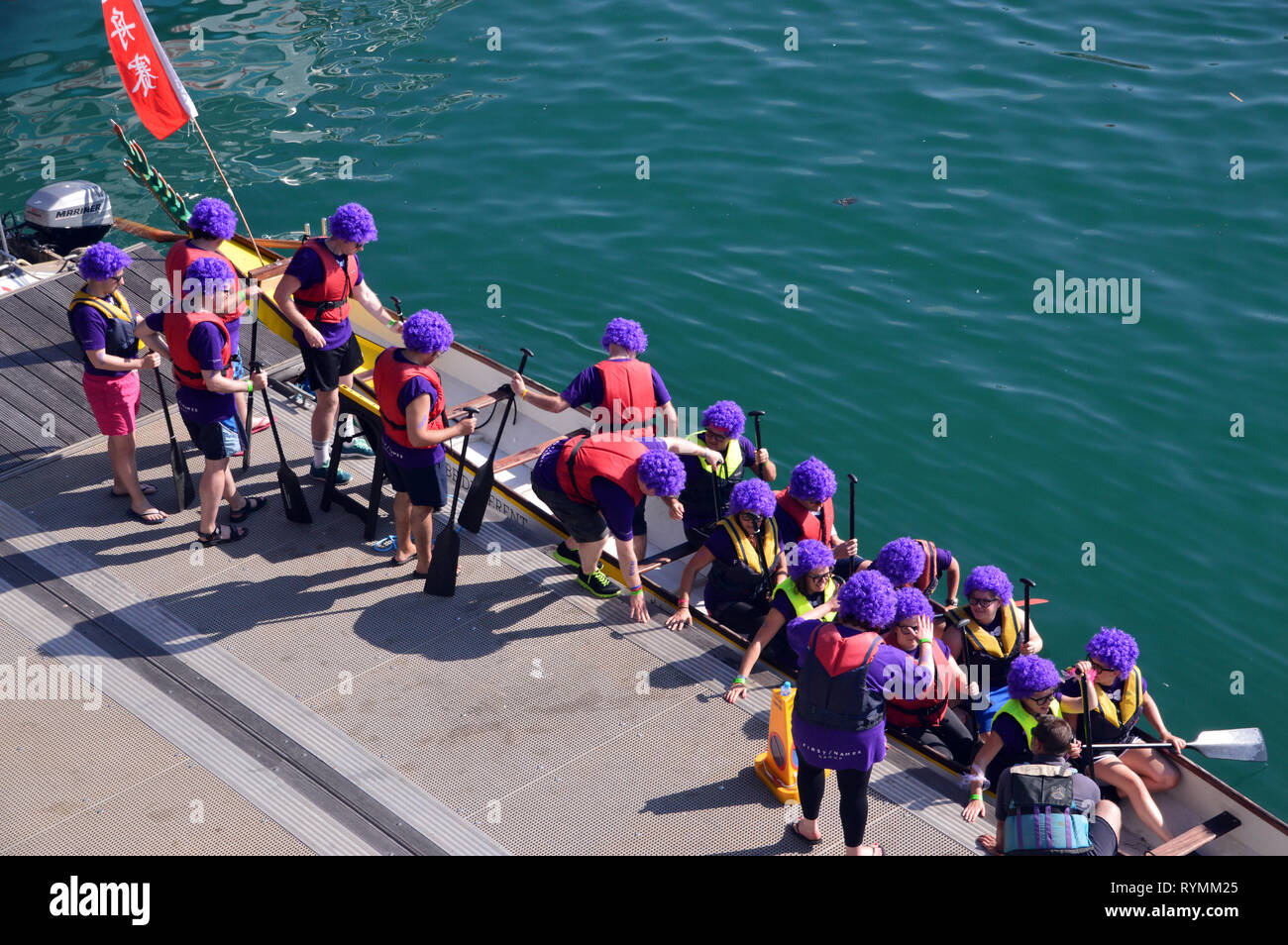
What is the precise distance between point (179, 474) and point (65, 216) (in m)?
5.16

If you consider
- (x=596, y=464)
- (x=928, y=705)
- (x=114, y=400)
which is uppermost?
(x=114, y=400)

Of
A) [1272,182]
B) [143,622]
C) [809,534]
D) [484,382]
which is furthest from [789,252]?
[143,622]

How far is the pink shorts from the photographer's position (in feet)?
28.2

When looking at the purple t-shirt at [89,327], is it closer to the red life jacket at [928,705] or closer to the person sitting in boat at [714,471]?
the person sitting in boat at [714,471]

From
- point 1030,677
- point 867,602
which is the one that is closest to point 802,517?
point 1030,677

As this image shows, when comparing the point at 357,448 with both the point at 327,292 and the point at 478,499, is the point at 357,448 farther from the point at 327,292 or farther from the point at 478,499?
the point at 478,499

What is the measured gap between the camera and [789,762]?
7023 mm

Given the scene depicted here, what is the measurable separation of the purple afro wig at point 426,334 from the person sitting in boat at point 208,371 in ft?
4.30

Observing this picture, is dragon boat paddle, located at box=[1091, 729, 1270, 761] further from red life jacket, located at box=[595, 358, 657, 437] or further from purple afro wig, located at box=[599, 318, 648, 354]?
purple afro wig, located at box=[599, 318, 648, 354]

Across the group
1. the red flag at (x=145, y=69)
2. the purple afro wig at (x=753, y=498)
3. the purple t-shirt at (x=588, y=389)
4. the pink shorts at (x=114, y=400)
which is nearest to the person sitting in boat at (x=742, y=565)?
the purple afro wig at (x=753, y=498)

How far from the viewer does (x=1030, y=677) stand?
23.4 ft

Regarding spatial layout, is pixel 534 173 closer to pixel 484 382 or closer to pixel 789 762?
pixel 484 382

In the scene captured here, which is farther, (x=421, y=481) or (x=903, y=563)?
(x=421, y=481)

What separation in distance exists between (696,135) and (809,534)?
31.4 ft
